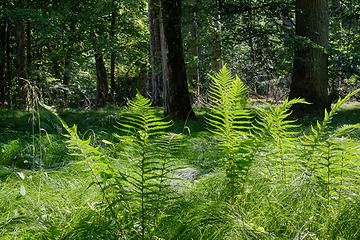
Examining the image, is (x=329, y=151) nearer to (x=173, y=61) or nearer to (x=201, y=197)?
(x=201, y=197)

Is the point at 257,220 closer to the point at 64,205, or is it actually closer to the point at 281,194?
the point at 281,194

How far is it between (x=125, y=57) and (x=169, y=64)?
7.82m

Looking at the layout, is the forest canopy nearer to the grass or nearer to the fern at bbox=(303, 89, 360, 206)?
the grass

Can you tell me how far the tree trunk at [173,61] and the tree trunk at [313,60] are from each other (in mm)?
3025

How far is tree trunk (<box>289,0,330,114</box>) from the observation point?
7.68 m

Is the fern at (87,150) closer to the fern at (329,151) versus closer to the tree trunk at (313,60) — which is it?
the fern at (329,151)

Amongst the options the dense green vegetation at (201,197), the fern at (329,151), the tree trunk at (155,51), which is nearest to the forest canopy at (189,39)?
the tree trunk at (155,51)

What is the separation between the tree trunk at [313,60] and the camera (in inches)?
303

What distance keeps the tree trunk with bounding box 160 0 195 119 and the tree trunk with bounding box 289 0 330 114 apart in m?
3.03

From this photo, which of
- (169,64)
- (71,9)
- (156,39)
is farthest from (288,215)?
(71,9)

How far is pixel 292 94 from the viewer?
8.15 metres

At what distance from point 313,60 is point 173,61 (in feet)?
11.7

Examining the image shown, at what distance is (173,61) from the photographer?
687cm

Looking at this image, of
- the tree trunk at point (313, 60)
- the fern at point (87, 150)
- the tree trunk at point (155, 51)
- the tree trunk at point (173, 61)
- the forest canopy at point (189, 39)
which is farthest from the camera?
the tree trunk at point (155, 51)
